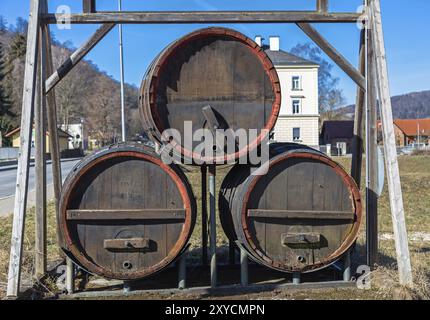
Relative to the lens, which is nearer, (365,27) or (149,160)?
(149,160)

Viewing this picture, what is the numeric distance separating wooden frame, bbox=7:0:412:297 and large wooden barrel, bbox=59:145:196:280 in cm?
47

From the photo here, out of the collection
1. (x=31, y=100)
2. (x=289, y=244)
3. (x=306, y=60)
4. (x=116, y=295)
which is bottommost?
(x=116, y=295)

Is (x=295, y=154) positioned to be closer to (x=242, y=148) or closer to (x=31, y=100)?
(x=242, y=148)

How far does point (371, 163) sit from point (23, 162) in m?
3.73

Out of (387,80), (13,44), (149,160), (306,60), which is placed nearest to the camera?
(149,160)

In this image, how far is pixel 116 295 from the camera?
5039 mm

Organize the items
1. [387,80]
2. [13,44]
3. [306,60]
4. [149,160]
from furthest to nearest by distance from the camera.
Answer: [13,44] → [306,60] → [387,80] → [149,160]

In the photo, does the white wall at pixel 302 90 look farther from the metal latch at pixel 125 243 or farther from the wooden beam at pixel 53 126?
the metal latch at pixel 125 243

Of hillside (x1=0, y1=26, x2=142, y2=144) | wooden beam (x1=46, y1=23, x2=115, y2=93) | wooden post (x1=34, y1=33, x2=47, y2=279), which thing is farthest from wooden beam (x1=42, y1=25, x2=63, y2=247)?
hillside (x1=0, y1=26, x2=142, y2=144)

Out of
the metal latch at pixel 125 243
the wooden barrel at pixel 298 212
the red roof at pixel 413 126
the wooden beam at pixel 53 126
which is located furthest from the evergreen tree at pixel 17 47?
the wooden barrel at pixel 298 212

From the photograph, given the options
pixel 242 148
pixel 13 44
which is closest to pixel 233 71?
pixel 242 148

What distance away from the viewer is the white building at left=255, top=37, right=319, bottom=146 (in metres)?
46.4
